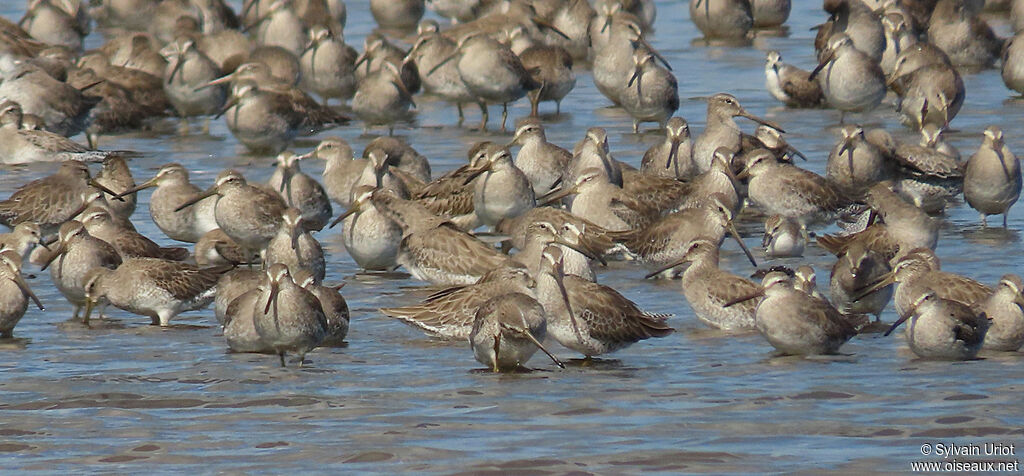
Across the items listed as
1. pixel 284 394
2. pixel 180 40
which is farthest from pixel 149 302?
pixel 180 40

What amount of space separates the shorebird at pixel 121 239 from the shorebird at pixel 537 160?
14.3 feet

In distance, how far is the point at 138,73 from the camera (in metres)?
22.7

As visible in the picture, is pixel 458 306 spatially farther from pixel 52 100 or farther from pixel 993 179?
pixel 52 100

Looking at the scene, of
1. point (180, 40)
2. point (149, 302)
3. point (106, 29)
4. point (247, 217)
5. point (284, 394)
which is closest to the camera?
point (284, 394)

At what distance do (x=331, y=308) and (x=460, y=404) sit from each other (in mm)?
1849

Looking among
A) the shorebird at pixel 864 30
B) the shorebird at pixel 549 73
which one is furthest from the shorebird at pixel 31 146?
the shorebird at pixel 864 30

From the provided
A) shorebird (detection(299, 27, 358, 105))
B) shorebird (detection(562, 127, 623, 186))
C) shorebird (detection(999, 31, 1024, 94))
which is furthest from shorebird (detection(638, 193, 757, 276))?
shorebird (detection(299, 27, 358, 105))

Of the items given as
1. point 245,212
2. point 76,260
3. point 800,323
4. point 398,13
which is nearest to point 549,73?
point 245,212

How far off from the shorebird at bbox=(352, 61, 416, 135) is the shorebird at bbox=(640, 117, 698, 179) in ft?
14.4

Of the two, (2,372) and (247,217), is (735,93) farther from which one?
(2,372)

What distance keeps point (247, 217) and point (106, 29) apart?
18.3 metres

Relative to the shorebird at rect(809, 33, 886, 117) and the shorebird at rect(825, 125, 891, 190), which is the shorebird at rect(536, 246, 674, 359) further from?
the shorebird at rect(809, 33, 886, 117)

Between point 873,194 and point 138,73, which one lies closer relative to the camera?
point 873,194

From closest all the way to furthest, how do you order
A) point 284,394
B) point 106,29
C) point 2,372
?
point 284,394
point 2,372
point 106,29
